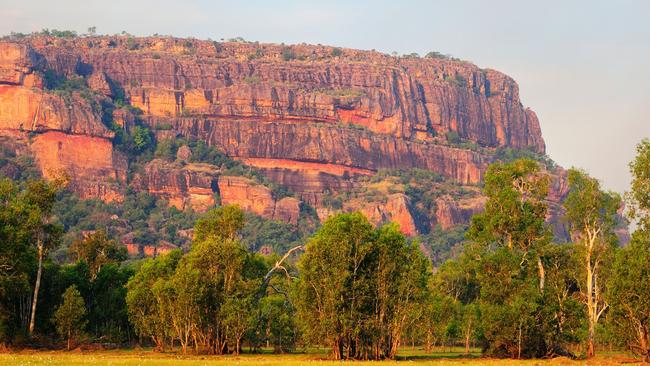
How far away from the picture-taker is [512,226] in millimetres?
81938

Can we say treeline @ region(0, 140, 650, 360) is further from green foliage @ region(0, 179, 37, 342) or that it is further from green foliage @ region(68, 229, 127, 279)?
green foliage @ region(68, 229, 127, 279)

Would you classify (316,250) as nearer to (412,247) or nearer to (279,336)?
(412,247)

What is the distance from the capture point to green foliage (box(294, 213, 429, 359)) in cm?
7400

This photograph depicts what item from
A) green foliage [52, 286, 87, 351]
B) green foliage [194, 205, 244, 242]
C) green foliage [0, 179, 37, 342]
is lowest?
green foliage [52, 286, 87, 351]

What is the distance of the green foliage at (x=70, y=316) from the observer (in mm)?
83562

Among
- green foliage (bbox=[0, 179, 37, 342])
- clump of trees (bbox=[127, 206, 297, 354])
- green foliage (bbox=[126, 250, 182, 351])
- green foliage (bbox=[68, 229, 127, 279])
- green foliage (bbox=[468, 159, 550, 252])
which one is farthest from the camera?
green foliage (bbox=[68, 229, 127, 279])

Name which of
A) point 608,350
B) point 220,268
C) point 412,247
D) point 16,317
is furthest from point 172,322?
point 608,350

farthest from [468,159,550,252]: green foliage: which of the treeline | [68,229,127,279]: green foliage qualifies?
[68,229,127,279]: green foliage

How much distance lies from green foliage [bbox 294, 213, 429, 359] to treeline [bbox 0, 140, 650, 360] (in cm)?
10

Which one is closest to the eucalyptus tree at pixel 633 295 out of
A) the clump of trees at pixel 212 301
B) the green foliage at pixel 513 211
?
the green foliage at pixel 513 211

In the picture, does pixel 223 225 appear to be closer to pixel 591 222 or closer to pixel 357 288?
pixel 357 288

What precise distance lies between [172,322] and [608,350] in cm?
4722

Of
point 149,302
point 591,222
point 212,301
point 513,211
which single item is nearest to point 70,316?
point 149,302

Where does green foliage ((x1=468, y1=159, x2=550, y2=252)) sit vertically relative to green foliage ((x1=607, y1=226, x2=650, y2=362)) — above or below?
above
